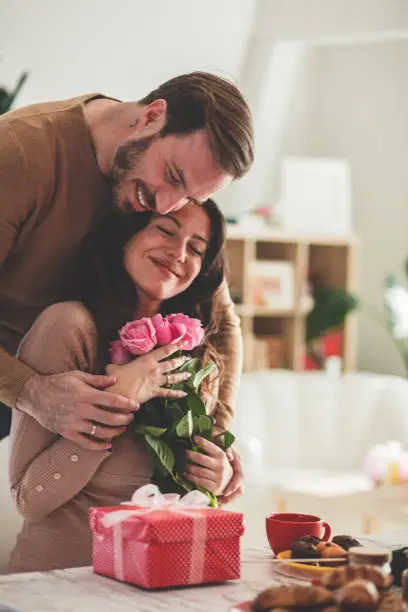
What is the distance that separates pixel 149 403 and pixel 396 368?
5.05 metres

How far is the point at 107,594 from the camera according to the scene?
1502 mm

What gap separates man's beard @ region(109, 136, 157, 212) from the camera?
87.7 inches

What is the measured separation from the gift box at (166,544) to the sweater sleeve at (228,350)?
79cm

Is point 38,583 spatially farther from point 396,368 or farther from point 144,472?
point 396,368

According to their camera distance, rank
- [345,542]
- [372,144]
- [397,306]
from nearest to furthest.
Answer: [345,542] < [397,306] < [372,144]

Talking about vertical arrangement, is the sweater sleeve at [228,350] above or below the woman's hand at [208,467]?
above

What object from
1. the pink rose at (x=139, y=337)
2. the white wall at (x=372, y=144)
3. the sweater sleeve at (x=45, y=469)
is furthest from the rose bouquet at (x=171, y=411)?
the white wall at (x=372, y=144)

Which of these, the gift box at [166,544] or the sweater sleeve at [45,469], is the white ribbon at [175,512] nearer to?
the gift box at [166,544]

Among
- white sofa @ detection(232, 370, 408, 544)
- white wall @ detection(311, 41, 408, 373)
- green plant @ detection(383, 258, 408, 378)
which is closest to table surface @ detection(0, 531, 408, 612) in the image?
white sofa @ detection(232, 370, 408, 544)

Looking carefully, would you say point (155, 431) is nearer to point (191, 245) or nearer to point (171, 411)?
point (171, 411)

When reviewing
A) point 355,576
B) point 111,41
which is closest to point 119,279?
point 355,576

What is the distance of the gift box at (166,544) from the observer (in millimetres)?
1532

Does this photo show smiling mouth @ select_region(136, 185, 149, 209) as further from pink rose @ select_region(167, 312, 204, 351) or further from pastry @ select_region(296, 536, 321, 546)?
pastry @ select_region(296, 536, 321, 546)

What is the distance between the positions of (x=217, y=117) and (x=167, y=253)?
0.30 m
